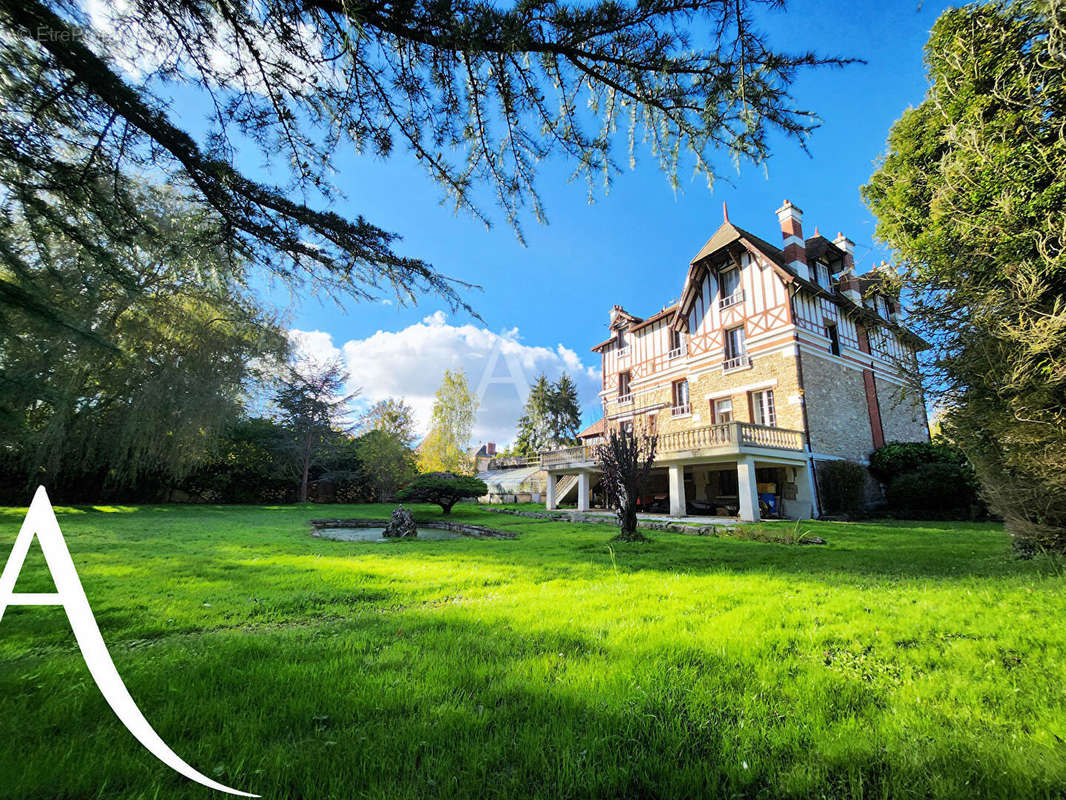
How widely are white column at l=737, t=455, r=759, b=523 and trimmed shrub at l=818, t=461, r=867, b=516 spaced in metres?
3.36

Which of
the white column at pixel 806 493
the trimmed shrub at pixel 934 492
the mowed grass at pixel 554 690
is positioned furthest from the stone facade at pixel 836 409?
the mowed grass at pixel 554 690

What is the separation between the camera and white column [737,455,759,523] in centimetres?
1230

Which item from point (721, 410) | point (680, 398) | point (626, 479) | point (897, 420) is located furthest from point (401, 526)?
point (897, 420)

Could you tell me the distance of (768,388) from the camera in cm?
1541

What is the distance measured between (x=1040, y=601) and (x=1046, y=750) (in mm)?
2802

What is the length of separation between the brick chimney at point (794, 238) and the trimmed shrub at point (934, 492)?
7.80 meters

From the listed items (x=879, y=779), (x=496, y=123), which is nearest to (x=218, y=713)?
(x=879, y=779)

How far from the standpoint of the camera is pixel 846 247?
18266 mm

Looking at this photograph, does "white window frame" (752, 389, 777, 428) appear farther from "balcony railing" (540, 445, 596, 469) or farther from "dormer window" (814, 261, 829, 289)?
"balcony railing" (540, 445, 596, 469)

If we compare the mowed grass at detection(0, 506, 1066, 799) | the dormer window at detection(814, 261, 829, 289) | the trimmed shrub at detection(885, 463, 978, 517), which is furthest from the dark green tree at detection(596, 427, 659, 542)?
the dormer window at detection(814, 261, 829, 289)

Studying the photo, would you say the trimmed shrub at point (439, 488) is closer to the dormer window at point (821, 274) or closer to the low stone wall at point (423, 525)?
the low stone wall at point (423, 525)

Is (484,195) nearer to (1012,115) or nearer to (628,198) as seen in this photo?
(628,198)

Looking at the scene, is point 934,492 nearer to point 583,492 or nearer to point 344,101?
point 583,492

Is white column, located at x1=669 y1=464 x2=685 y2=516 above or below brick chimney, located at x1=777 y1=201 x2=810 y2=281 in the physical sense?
below
